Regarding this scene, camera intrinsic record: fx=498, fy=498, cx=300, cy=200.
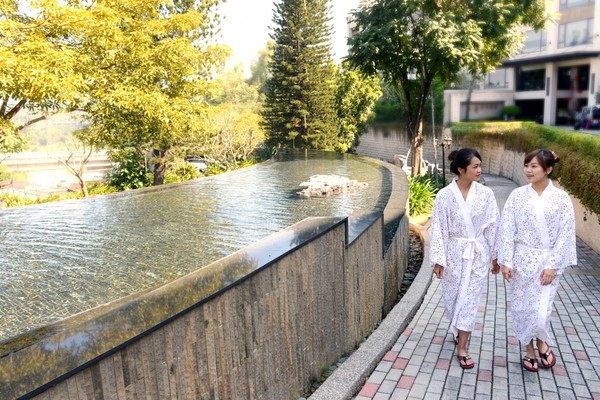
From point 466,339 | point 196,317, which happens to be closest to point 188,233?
point 466,339

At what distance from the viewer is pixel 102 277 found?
4.88 meters

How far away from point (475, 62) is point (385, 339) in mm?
14134

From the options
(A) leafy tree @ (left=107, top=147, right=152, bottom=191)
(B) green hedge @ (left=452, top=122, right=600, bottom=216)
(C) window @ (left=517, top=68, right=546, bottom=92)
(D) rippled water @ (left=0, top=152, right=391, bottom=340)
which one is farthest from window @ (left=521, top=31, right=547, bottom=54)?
(D) rippled water @ (left=0, top=152, right=391, bottom=340)

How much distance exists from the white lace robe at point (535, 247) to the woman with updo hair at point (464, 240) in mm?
131

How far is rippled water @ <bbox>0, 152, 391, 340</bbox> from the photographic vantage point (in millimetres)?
4512

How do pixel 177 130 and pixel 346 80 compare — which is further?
pixel 346 80

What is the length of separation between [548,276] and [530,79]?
3629 centimetres

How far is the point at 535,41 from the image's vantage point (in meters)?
34.0

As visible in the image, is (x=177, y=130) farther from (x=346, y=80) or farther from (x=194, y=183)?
(x=346, y=80)

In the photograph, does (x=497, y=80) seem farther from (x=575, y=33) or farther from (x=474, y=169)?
(x=474, y=169)

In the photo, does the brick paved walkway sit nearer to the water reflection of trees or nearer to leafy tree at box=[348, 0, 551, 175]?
the water reflection of trees

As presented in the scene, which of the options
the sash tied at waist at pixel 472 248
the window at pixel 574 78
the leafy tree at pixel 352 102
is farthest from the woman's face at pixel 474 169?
the window at pixel 574 78

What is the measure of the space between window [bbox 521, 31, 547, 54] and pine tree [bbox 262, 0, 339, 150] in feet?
49.5

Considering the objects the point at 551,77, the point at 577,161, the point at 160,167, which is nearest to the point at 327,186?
the point at 577,161
